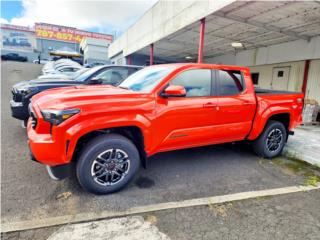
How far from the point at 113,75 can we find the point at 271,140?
14.0ft

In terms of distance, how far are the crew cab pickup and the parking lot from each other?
0.27 metres

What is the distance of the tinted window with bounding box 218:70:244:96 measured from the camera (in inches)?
144

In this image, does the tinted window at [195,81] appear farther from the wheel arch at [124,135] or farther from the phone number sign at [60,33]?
the phone number sign at [60,33]

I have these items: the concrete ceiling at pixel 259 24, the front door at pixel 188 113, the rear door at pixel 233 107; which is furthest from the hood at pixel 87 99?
the concrete ceiling at pixel 259 24

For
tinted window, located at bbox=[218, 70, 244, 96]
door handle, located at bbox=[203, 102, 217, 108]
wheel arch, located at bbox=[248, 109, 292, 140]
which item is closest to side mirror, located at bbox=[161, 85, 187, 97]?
door handle, located at bbox=[203, 102, 217, 108]

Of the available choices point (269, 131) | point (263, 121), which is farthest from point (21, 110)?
point (269, 131)

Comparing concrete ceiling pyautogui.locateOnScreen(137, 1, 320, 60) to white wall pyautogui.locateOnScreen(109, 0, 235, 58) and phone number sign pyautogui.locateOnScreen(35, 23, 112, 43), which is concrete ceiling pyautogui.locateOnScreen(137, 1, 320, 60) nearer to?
white wall pyautogui.locateOnScreen(109, 0, 235, 58)

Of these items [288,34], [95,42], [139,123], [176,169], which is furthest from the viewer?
[95,42]

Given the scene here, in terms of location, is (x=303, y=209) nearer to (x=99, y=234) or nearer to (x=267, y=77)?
(x=99, y=234)

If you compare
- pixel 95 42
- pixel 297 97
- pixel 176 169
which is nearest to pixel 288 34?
pixel 297 97

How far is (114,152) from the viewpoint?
279 centimetres

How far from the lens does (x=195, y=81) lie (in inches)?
136

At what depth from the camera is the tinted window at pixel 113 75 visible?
5.80 metres

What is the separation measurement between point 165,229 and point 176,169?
1.48 m
